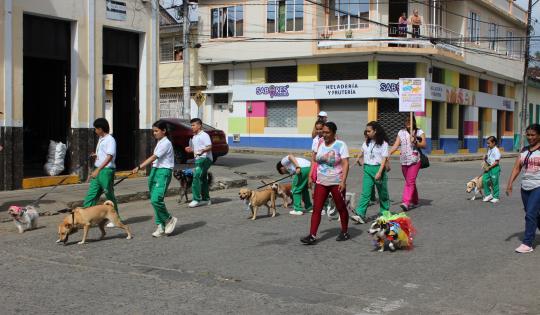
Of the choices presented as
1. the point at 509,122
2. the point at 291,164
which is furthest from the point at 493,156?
the point at 509,122

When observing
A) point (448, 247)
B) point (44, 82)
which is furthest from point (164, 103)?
point (448, 247)

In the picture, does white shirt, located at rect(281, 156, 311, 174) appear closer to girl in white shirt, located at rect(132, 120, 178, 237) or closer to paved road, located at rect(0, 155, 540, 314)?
Result: paved road, located at rect(0, 155, 540, 314)

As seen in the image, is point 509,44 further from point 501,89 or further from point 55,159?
point 55,159

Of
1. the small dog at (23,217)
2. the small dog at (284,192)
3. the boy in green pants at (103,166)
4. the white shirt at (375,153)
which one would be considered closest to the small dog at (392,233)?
the white shirt at (375,153)

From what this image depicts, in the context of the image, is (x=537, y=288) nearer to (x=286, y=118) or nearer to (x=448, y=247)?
(x=448, y=247)

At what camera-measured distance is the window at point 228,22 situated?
34381 mm

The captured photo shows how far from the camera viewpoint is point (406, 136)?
11.3 metres

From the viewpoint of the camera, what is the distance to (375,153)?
9.77 metres

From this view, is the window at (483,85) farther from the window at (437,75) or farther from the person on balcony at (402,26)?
the person on balcony at (402,26)

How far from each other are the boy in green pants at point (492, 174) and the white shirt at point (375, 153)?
4319 millimetres

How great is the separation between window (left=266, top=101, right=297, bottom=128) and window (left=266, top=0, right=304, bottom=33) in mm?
4075

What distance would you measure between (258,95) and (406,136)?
23155mm

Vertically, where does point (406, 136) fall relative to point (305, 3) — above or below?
below

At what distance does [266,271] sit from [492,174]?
7.91 meters
